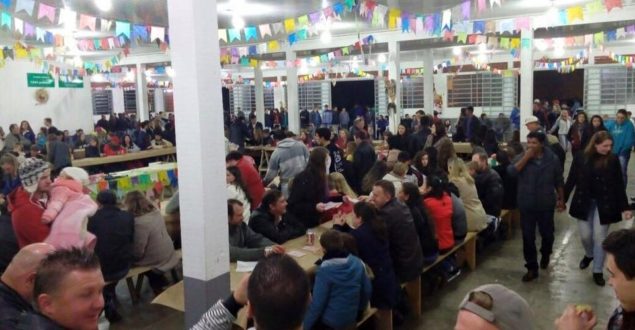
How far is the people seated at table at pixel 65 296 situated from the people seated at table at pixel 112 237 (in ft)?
8.99

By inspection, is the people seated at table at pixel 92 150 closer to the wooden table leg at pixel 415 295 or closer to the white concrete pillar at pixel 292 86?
the white concrete pillar at pixel 292 86

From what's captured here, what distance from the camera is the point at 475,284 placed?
17.6 feet

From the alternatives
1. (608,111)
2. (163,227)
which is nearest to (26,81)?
(163,227)

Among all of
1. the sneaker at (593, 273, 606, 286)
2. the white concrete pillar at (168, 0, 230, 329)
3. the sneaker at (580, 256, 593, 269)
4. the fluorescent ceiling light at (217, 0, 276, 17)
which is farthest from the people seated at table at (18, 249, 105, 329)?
the fluorescent ceiling light at (217, 0, 276, 17)

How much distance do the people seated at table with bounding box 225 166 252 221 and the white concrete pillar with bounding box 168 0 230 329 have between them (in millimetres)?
1202

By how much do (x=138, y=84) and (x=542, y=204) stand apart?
54.8 feet

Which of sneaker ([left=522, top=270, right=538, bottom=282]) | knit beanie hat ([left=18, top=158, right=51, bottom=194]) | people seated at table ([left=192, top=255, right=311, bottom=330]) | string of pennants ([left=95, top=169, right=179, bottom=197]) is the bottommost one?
sneaker ([left=522, top=270, right=538, bottom=282])

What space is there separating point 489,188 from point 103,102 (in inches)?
1055

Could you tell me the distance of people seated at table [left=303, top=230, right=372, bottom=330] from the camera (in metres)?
3.44

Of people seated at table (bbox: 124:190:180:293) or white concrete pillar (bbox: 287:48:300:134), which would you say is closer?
people seated at table (bbox: 124:190:180:293)

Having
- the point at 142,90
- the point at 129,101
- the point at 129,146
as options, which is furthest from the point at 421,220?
the point at 129,101

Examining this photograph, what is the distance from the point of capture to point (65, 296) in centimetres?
176

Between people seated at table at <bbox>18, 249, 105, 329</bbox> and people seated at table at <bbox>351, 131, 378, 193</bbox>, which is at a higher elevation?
people seated at table at <bbox>18, 249, 105, 329</bbox>

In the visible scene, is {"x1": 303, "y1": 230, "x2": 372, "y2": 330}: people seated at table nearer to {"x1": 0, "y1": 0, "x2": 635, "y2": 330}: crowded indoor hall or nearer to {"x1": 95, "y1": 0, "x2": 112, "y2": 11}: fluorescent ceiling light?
{"x1": 0, "y1": 0, "x2": 635, "y2": 330}: crowded indoor hall
